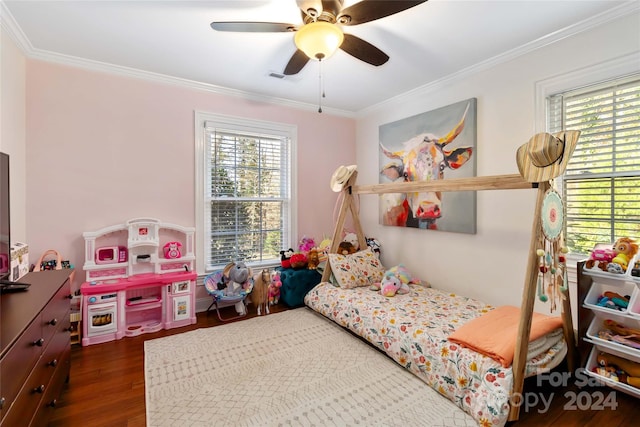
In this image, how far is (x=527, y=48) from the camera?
8.59 ft

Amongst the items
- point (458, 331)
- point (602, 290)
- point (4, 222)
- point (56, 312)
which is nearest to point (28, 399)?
point (56, 312)

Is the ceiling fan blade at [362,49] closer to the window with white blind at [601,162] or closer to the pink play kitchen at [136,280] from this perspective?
the window with white blind at [601,162]

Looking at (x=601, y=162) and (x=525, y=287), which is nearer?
(x=525, y=287)

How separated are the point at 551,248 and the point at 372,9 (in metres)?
1.74

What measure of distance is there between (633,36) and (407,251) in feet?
8.70

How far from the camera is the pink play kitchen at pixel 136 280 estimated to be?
2.74 m

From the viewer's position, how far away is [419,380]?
2160mm

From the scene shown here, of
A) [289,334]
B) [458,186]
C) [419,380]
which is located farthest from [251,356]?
[458,186]

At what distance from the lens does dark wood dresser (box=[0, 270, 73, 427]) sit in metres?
1.14

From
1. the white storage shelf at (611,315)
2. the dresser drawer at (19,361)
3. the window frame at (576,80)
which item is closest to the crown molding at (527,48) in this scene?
the window frame at (576,80)

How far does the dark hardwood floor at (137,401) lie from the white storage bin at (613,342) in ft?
0.97

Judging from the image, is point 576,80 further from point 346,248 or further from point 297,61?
point 346,248

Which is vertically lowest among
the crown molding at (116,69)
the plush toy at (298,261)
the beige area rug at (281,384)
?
the beige area rug at (281,384)

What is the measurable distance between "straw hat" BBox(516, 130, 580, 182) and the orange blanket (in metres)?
1.01
